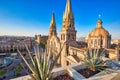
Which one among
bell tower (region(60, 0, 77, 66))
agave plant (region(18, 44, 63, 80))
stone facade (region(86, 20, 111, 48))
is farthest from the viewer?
bell tower (region(60, 0, 77, 66))

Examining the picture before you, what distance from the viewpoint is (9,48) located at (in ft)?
212

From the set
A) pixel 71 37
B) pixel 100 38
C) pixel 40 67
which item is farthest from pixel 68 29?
pixel 40 67

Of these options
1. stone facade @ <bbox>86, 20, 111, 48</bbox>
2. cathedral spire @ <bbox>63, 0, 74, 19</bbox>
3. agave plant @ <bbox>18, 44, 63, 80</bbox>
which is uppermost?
cathedral spire @ <bbox>63, 0, 74, 19</bbox>

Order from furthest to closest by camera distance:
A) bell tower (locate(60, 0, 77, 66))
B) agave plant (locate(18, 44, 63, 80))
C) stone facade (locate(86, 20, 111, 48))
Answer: bell tower (locate(60, 0, 77, 66)) < stone facade (locate(86, 20, 111, 48)) < agave plant (locate(18, 44, 63, 80))

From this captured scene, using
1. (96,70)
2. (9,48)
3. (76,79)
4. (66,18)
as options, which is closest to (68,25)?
(66,18)

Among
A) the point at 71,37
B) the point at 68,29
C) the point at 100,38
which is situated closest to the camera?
the point at 100,38

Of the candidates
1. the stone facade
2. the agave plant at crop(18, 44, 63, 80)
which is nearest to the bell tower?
the stone facade

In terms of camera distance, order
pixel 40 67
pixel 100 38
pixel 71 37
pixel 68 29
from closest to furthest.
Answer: pixel 40 67
pixel 100 38
pixel 68 29
pixel 71 37

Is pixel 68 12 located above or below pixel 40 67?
above

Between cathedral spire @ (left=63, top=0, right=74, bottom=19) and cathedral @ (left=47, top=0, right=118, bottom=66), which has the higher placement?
cathedral spire @ (left=63, top=0, right=74, bottom=19)

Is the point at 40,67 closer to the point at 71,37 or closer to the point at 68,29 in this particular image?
the point at 68,29

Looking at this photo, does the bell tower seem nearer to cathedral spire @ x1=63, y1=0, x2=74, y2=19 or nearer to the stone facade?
cathedral spire @ x1=63, y1=0, x2=74, y2=19

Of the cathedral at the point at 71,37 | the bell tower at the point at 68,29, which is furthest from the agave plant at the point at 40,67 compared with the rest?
the bell tower at the point at 68,29

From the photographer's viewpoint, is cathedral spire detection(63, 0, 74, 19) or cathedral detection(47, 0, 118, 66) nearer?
cathedral detection(47, 0, 118, 66)
